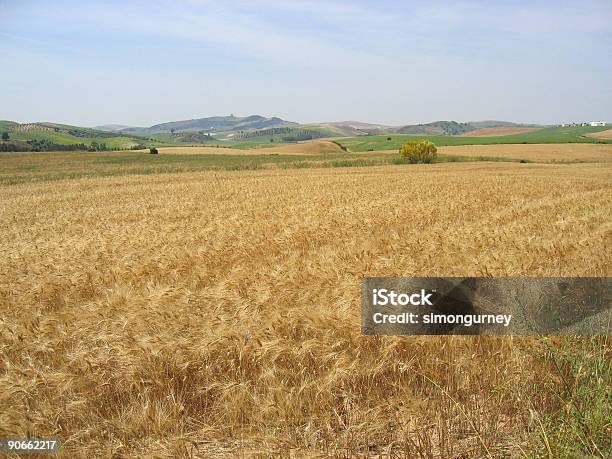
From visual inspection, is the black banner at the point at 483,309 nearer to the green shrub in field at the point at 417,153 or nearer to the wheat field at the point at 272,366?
the wheat field at the point at 272,366

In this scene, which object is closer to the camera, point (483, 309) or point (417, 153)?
point (483, 309)

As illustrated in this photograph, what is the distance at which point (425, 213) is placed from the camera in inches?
491

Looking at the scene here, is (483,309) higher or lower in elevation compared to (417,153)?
lower

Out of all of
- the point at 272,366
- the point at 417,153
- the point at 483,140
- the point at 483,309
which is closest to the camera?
the point at 272,366

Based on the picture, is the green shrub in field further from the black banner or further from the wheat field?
the black banner

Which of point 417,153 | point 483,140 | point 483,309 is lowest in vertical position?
point 483,309

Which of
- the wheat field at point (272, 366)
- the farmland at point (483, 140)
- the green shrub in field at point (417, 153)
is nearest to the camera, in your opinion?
the wheat field at point (272, 366)

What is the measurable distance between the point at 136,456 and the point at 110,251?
20.4 feet

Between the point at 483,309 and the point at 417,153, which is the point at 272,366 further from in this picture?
the point at 417,153

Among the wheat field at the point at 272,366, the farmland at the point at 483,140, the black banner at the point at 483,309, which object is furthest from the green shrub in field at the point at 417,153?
the black banner at the point at 483,309

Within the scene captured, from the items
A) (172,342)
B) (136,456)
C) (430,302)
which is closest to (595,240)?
(430,302)

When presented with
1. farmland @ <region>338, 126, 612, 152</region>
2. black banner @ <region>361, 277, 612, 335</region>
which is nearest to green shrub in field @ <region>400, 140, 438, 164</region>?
farmland @ <region>338, 126, 612, 152</region>

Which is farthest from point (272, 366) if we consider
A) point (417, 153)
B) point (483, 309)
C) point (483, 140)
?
point (483, 140)

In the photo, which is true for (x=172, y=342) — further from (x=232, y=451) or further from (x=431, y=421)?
(x=431, y=421)
